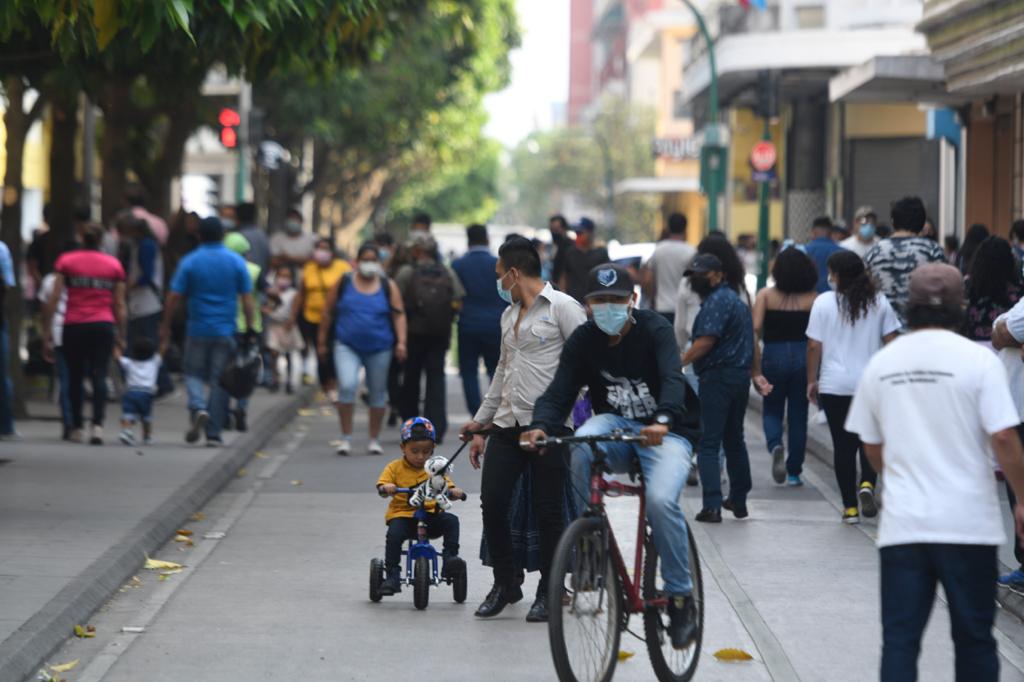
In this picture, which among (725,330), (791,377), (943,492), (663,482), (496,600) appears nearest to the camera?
(943,492)

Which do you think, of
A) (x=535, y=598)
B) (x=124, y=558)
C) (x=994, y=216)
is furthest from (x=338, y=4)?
(x=994, y=216)

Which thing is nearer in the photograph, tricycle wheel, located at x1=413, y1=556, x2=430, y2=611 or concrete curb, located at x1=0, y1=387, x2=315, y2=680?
concrete curb, located at x1=0, y1=387, x2=315, y2=680

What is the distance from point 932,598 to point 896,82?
66.8 ft

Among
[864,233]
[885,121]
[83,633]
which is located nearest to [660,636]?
[83,633]

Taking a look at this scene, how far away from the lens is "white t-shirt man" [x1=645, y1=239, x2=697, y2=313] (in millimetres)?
17531

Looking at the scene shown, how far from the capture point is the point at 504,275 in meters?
8.66

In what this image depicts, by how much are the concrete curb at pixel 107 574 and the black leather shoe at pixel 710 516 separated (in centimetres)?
314

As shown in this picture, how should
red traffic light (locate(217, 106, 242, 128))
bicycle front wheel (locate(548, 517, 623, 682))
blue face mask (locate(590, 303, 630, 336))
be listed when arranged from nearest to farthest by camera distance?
1. bicycle front wheel (locate(548, 517, 623, 682))
2. blue face mask (locate(590, 303, 630, 336))
3. red traffic light (locate(217, 106, 242, 128))

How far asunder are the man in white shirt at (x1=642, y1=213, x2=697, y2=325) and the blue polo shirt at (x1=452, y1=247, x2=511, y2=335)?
1.82 meters

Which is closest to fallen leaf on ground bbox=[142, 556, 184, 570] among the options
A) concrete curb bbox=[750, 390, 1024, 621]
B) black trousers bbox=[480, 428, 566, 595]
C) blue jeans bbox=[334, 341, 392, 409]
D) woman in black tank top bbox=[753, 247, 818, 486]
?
black trousers bbox=[480, 428, 566, 595]

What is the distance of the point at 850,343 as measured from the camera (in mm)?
11766

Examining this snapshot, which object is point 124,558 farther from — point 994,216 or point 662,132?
point 662,132

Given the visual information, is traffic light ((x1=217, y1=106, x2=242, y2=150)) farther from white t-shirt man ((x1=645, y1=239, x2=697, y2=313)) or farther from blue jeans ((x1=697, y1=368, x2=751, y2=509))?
blue jeans ((x1=697, y1=368, x2=751, y2=509))

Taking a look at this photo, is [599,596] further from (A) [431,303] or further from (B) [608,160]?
(B) [608,160]
